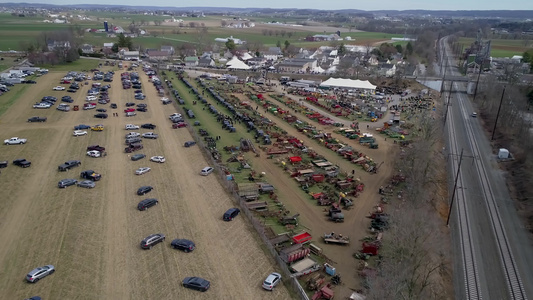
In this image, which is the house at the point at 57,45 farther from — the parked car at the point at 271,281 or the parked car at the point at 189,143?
the parked car at the point at 271,281

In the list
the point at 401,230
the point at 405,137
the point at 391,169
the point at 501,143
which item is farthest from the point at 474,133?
the point at 401,230

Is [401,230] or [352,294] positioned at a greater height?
[401,230]

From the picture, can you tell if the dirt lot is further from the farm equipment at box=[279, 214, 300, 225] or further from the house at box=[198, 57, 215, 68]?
the house at box=[198, 57, 215, 68]

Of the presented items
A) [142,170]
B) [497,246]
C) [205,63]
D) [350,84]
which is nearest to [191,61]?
[205,63]

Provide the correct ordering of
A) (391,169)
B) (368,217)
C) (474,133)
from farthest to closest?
(474,133) → (391,169) → (368,217)

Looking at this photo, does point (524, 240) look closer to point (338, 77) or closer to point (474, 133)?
point (474, 133)

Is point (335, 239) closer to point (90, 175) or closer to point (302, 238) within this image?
point (302, 238)
